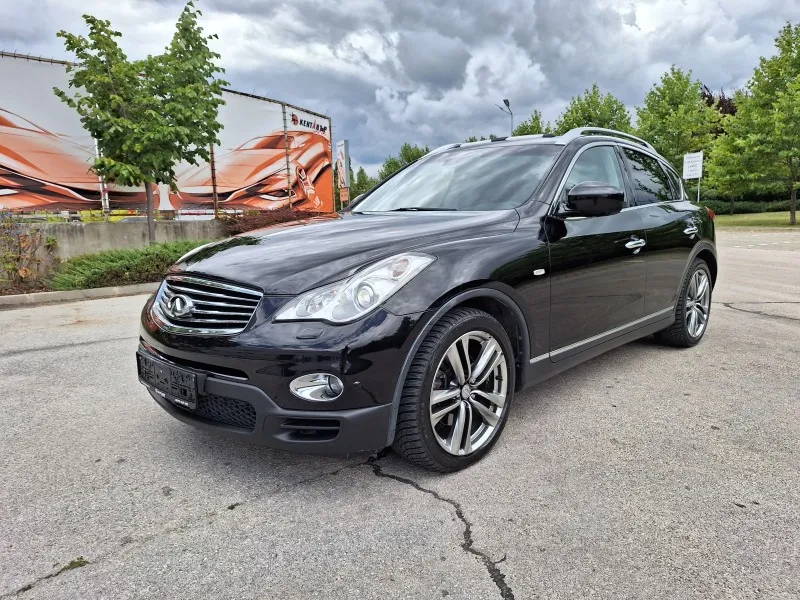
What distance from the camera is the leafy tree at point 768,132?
22.5 metres

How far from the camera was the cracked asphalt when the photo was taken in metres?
1.90

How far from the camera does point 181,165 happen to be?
58.0 ft

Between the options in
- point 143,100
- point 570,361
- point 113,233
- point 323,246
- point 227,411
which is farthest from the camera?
point 113,233

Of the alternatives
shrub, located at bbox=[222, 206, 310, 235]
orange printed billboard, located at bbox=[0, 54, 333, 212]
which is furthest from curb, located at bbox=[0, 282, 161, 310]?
orange printed billboard, located at bbox=[0, 54, 333, 212]

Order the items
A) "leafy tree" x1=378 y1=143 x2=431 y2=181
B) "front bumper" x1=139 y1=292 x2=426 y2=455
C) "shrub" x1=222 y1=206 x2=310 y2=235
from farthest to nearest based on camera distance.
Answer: "leafy tree" x1=378 y1=143 x2=431 y2=181, "shrub" x1=222 y1=206 x2=310 y2=235, "front bumper" x1=139 y1=292 x2=426 y2=455

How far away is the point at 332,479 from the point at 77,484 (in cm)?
118

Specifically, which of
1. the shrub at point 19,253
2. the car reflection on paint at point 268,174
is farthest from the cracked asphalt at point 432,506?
the car reflection on paint at point 268,174

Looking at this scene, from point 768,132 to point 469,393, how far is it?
26955mm

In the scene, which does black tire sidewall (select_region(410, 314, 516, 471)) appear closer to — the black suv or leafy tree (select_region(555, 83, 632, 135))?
the black suv

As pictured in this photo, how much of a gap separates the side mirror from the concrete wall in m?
10.4

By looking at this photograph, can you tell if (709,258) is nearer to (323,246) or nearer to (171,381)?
(323,246)

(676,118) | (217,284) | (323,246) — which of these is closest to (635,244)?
(323,246)

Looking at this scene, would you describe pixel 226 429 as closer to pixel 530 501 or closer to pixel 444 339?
pixel 444 339

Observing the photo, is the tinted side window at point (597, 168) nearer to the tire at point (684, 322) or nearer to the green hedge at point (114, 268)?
the tire at point (684, 322)
